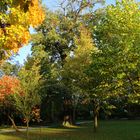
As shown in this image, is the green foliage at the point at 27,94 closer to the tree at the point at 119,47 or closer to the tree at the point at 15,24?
the tree at the point at 119,47

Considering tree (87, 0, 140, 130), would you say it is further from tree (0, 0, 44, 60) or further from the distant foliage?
tree (0, 0, 44, 60)

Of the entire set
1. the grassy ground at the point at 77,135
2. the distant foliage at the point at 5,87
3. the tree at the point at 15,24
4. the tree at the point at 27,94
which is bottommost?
the grassy ground at the point at 77,135

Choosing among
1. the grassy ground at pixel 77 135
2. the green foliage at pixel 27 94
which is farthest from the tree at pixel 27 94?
the grassy ground at pixel 77 135

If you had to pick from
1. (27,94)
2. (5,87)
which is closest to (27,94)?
(27,94)

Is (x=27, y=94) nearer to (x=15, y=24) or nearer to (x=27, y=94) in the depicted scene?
(x=27, y=94)

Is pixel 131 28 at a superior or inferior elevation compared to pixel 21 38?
superior

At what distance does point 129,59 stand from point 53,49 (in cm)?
3010

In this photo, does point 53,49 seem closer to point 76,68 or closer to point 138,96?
point 76,68

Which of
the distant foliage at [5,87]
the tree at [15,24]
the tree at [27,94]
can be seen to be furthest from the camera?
the distant foliage at [5,87]

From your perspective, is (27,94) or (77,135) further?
(77,135)

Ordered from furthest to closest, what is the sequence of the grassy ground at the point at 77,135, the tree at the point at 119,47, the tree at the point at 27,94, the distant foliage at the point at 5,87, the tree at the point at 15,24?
the distant foliage at the point at 5,87 → the grassy ground at the point at 77,135 → the tree at the point at 27,94 → the tree at the point at 119,47 → the tree at the point at 15,24

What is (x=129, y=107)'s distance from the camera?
8481 centimetres

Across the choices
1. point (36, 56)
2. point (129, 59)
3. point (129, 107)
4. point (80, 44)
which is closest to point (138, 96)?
point (129, 59)

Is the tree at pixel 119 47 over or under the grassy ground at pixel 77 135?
over
